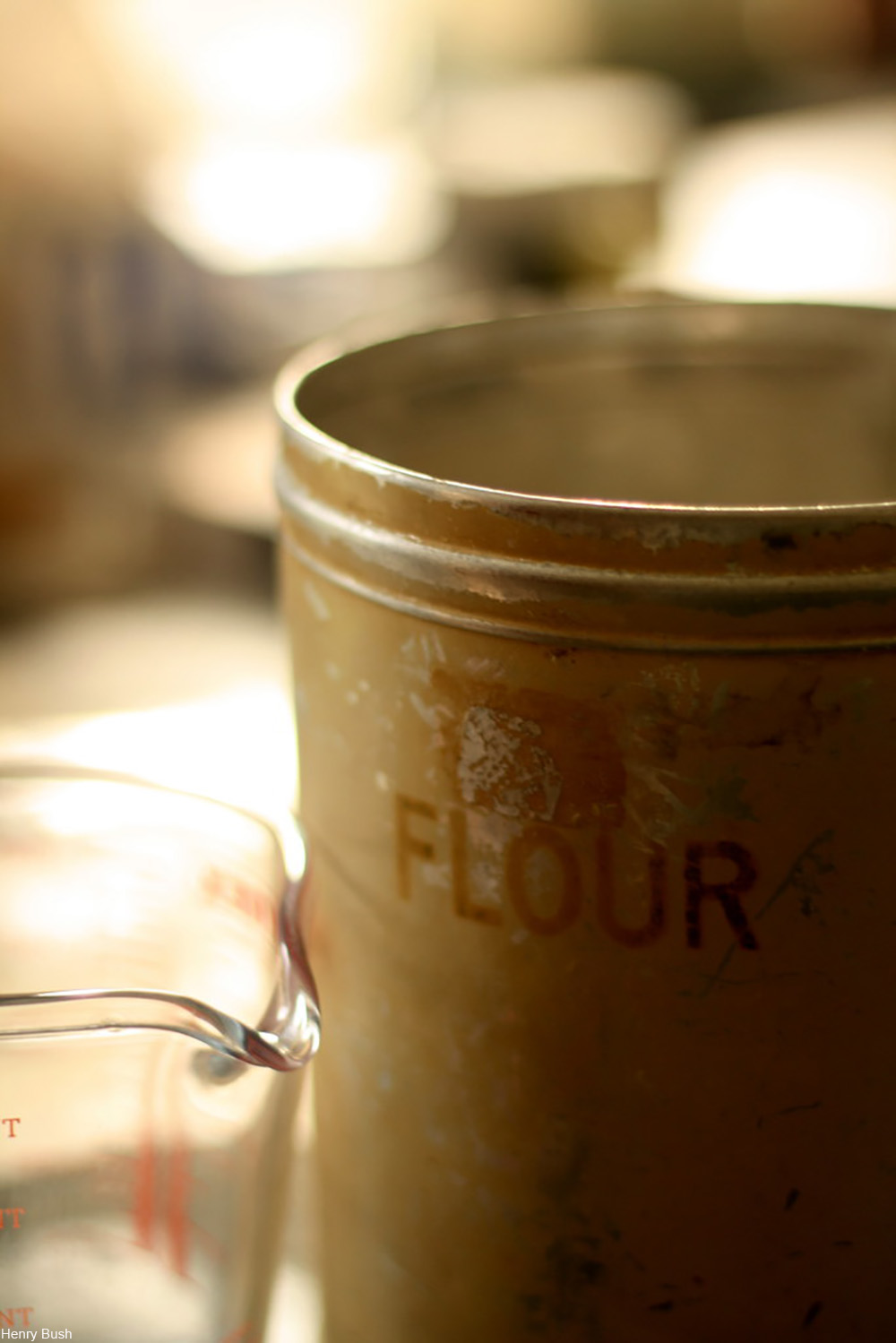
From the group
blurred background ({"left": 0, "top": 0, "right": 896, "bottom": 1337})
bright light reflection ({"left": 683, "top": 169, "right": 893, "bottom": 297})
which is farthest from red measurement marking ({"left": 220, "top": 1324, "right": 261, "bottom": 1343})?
bright light reflection ({"left": 683, "top": 169, "right": 893, "bottom": 297})

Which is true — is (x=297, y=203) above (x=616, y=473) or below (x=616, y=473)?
below

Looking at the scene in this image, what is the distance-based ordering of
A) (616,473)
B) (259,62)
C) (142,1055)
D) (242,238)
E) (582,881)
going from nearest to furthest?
(582,881)
(142,1055)
(616,473)
(242,238)
(259,62)

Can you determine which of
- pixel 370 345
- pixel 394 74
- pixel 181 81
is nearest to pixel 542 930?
pixel 370 345

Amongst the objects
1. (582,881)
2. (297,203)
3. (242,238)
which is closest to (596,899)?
(582,881)

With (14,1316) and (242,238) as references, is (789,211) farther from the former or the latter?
(14,1316)

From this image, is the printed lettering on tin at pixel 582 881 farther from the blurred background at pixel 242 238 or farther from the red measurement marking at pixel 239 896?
the blurred background at pixel 242 238

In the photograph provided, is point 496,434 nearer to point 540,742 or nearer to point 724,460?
point 724,460

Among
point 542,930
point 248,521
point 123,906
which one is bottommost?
point 248,521
